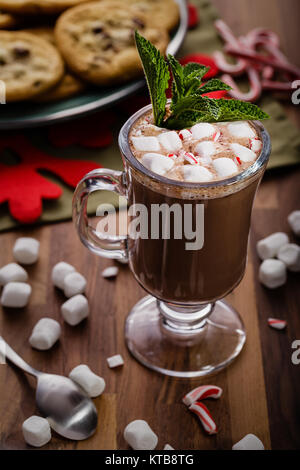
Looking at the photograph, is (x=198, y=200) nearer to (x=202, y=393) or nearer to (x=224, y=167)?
(x=224, y=167)

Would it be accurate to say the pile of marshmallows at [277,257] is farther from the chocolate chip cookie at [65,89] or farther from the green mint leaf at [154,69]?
the chocolate chip cookie at [65,89]

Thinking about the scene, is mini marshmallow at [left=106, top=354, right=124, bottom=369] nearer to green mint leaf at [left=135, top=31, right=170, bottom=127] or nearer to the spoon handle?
the spoon handle

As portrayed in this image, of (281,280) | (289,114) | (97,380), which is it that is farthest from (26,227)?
(289,114)

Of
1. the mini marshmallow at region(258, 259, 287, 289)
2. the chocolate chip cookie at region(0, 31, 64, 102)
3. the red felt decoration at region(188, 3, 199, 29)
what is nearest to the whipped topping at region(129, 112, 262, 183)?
the mini marshmallow at region(258, 259, 287, 289)

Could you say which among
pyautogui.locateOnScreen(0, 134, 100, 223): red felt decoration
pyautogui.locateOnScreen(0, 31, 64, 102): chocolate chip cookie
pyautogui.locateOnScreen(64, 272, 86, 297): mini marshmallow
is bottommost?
pyautogui.locateOnScreen(64, 272, 86, 297): mini marshmallow

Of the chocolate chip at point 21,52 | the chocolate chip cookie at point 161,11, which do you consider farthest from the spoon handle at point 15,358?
the chocolate chip cookie at point 161,11

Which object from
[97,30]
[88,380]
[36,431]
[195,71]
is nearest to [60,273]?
[88,380]
